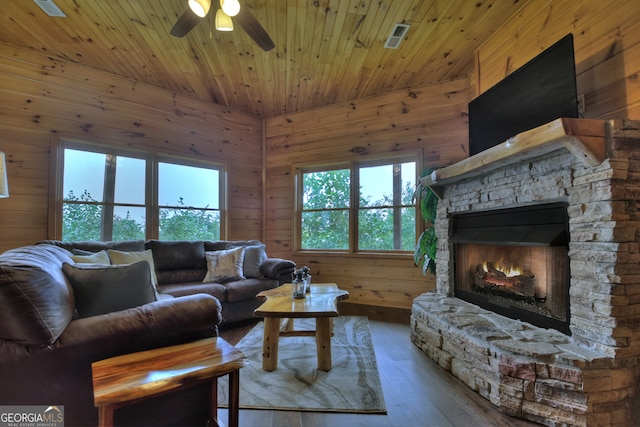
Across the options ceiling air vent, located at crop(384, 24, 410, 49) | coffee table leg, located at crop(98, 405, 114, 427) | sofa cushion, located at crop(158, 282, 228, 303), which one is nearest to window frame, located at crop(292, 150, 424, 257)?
ceiling air vent, located at crop(384, 24, 410, 49)

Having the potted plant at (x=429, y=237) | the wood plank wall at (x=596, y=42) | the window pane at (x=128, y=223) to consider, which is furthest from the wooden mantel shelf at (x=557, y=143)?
the window pane at (x=128, y=223)

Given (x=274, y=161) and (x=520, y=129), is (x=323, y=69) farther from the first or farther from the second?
(x=520, y=129)

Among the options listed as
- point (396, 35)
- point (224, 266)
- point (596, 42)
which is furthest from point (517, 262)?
point (224, 266)

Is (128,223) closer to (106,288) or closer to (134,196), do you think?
(134,196)

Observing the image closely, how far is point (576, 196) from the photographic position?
176 cm

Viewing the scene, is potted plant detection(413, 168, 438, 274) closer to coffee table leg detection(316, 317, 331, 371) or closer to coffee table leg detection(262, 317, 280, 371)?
coffee table leg detection(316, 317, 331, 371)

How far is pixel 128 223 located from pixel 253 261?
176 cm

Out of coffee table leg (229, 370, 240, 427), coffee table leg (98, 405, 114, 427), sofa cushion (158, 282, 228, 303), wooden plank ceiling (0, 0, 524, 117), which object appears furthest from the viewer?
sofa cushion (158, 282, 228, 303)

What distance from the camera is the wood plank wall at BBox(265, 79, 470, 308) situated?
377 centimetres

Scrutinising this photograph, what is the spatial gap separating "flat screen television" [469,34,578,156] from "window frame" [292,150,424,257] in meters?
1.27

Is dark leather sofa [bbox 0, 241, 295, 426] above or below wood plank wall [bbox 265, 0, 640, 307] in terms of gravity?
below

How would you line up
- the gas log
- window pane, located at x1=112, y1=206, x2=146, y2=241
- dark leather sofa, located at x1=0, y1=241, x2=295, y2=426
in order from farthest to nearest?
window pane, located at x1=112, y1=206, x2=146, y2=241, the gas log, dark leather sofa, located at x1=0, y1=241, x2=295, y2=426

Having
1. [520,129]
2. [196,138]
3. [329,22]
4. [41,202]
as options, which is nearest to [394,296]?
[520,129]

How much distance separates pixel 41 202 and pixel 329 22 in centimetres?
373
